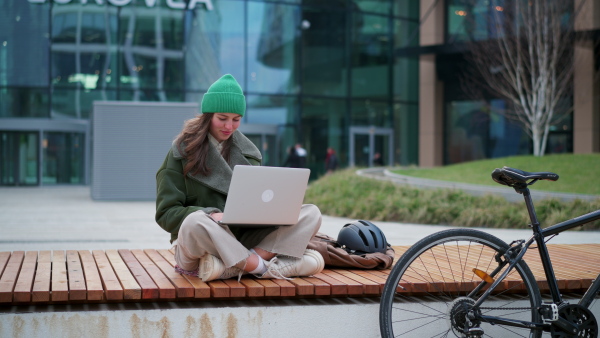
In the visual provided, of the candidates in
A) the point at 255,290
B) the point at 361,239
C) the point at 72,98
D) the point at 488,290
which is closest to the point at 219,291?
the point at 255,290

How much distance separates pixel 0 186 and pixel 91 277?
2593cm

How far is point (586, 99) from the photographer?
27672 mm


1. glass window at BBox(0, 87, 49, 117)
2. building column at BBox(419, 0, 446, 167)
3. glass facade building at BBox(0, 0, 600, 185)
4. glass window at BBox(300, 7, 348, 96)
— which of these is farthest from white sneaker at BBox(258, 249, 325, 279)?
building column at BBox(419, 0, 446, 167)

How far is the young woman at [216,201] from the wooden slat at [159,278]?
17cm

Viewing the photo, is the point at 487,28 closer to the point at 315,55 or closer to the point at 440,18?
the point at 440,18

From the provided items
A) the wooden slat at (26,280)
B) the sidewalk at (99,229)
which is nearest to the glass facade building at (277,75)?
the sidewalk at (99,229)

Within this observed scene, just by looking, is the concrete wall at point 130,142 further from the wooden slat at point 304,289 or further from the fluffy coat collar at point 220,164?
the wooden slat at point 304,289

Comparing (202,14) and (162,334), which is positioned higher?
(202,14)

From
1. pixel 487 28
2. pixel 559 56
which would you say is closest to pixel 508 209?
pixel 559 56

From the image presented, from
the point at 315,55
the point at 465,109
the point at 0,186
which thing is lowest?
the point at 0,186

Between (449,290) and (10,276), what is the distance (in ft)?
9.02

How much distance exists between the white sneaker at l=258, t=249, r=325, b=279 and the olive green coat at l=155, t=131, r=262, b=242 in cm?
51

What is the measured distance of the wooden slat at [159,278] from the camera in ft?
13.8

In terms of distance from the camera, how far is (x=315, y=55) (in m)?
→ 30.7
